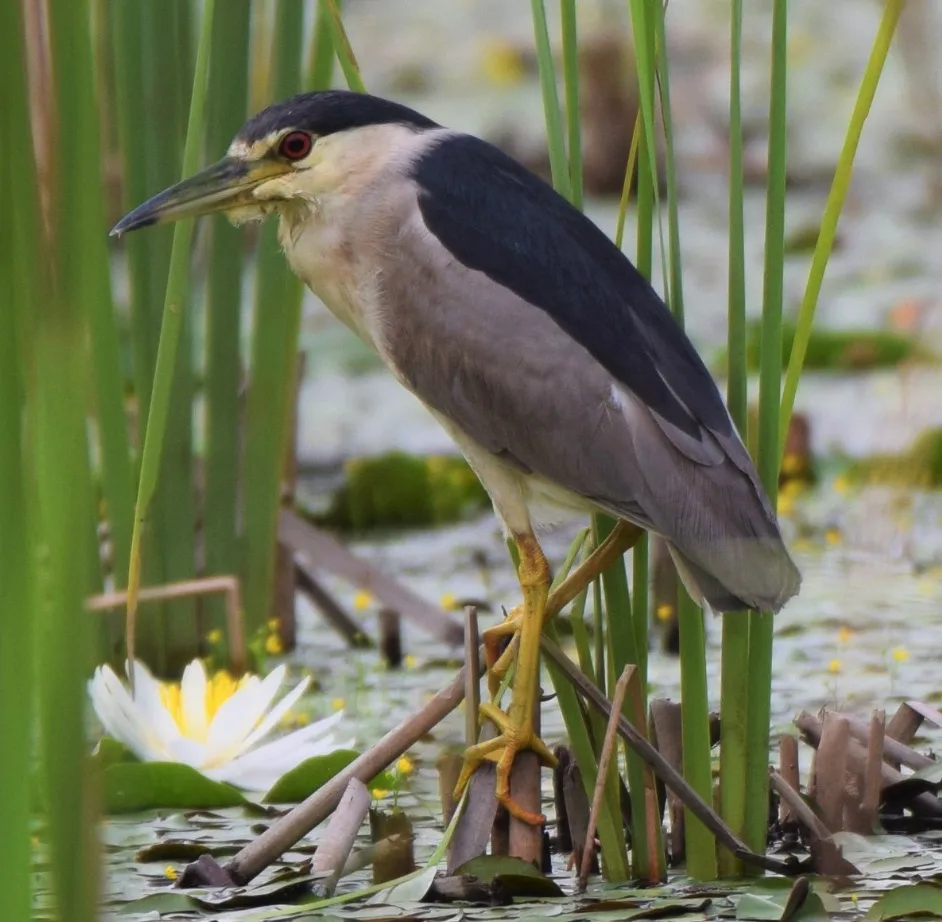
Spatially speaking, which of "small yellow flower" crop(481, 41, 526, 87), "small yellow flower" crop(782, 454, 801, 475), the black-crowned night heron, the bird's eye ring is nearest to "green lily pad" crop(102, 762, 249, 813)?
the black-crowned night heron

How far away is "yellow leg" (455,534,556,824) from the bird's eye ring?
2.00ft

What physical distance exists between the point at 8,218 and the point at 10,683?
0.77 feet

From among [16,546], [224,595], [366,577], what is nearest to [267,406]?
[224,595]

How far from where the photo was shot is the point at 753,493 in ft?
6.97

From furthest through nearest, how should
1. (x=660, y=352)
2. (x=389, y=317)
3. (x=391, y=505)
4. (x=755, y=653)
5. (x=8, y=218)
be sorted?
(x=391, y=505)
(x=389, y=317)
(x=660, y=352)
(x=755, y=653)
(x=8, y=218)

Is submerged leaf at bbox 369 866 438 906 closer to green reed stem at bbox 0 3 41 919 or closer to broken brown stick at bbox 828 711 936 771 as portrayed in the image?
broken brown stick at bbox 828 711 936 771

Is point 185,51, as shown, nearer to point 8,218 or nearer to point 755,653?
point 755,653

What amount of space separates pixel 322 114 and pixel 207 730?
806 mm

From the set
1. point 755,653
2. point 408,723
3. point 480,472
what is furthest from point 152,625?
point 755,653

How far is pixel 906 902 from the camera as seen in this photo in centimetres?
174

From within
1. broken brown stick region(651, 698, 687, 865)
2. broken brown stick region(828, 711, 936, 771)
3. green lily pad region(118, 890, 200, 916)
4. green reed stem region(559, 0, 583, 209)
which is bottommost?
green lily pad region(118, 890, 200, 916)

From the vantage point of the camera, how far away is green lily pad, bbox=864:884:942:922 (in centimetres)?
173

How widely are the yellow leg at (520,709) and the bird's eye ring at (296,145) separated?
2.00 ft

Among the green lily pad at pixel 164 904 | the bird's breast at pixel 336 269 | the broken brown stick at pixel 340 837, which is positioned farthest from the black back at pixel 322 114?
the green lily pad at pixel 164 904
